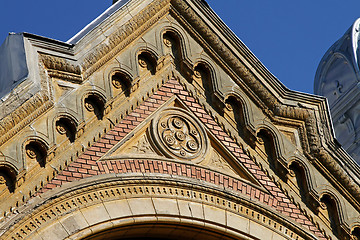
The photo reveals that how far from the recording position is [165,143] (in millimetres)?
Result: 13375

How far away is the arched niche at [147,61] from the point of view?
1387cm

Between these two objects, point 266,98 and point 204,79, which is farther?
point 266,98

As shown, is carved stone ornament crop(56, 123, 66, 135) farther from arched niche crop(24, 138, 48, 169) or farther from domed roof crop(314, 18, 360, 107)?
domed roof crop(314, 18, 360, 107)

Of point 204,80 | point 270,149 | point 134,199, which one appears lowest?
point 134,199

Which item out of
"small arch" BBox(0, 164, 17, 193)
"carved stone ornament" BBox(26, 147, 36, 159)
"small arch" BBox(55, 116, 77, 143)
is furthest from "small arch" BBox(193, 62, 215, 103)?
"small arch" BBox(0, 164, 17, 193)

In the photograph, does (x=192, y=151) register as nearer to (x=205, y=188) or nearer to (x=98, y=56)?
(x=205, y=188)

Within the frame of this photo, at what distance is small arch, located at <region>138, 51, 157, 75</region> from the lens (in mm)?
13891

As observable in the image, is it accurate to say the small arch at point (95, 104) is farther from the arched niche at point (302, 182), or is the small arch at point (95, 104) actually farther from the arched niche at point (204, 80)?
the arched niche at point (302, 182)

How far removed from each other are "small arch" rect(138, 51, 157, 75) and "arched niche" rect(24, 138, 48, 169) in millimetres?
2405

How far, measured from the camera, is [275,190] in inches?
551

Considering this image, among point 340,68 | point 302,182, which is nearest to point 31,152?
point 302,182

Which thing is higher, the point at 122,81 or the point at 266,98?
the point at 266,98

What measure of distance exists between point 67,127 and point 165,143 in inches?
60.0

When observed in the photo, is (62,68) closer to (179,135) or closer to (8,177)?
(8,177)
